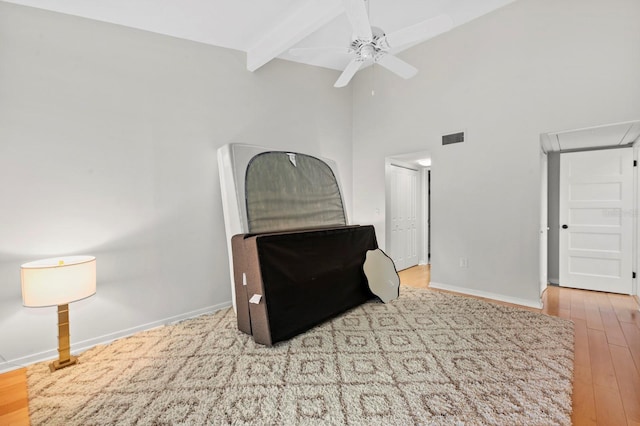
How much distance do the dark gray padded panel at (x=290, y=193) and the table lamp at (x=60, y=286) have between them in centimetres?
126

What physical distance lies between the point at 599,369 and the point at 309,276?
2176 millimetres

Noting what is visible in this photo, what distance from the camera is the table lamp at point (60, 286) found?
184 cm

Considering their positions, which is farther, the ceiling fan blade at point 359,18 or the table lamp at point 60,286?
the table lamp at point 60,286

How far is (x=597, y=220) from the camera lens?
3.66m

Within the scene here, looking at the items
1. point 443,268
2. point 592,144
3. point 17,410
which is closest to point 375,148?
point 443,268

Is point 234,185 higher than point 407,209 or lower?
higher

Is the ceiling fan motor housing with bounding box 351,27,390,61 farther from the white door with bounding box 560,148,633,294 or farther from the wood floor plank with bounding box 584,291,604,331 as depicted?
the white door with bounding box 560,148,633,294

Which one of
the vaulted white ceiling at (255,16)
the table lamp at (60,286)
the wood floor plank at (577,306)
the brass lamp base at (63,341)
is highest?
the vaulted white ceiling at (255,16)

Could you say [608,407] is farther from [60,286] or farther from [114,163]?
[114,163]

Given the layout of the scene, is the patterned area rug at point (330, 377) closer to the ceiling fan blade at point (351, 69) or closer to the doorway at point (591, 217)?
the doorway at point (591, 217)

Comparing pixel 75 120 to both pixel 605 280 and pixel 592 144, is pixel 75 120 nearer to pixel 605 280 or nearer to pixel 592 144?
pixel 592 144

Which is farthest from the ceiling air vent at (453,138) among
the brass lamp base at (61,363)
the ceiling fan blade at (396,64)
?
the brass lamp base at (61,363)

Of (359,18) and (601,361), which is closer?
(359,18)

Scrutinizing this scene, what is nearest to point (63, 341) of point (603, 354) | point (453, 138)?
point (603, 354)
